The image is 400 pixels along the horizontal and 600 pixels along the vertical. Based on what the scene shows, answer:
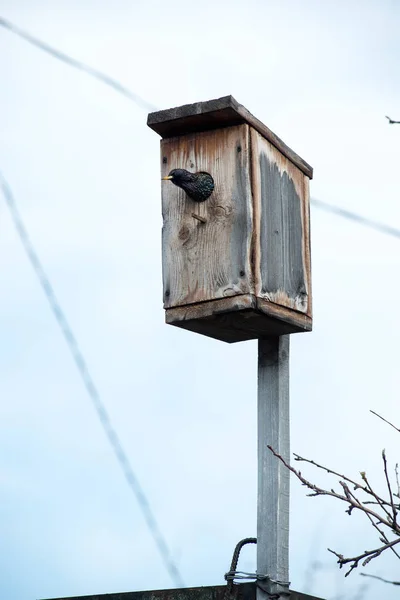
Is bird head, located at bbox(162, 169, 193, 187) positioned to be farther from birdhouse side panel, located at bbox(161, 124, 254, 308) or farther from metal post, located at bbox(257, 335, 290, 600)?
metal post, located at bbox(257, 335, 290, 600)

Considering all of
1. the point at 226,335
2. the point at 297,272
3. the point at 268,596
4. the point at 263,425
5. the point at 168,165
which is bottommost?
the point at 268,596

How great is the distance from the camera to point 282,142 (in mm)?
3516

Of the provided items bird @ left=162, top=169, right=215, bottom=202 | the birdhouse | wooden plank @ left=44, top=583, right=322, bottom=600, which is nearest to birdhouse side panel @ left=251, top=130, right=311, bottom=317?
the birdhouse

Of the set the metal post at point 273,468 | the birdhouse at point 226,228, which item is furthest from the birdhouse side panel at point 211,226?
the metal post at point 273,468

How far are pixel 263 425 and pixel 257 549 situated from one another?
374 millimetres

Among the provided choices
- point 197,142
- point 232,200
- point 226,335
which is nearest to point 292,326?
point 226,335

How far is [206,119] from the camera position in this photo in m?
3.33

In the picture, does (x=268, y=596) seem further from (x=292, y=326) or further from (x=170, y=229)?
(x=170, y=229)

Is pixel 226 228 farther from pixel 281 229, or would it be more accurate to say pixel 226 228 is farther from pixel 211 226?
pixel 281 229

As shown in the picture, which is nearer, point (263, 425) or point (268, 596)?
point (268, 596)

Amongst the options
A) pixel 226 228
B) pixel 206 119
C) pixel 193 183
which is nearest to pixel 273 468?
Answer: pixel 226 228

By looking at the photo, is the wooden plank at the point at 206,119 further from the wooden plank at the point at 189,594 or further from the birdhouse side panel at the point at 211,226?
the wooden plank at the point at 189,594

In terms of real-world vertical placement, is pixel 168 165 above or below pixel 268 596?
above

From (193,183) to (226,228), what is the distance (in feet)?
0.61
